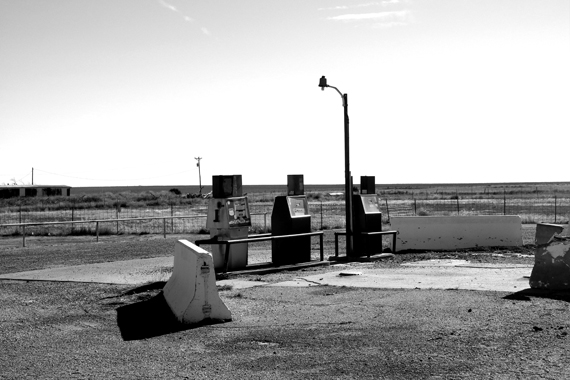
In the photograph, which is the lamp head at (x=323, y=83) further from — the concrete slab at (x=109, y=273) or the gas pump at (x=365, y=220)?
the concrete slab at (x=109, y=273)

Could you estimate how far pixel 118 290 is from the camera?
39.8 feet

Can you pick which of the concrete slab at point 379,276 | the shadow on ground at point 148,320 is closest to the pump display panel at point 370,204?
the concrete slab at point 379,276

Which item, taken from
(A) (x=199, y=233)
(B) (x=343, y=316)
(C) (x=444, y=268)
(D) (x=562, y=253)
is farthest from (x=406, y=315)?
(A) (x=199, y=233)

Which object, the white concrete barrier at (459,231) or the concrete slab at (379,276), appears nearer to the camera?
the concrete slab at (379,276)

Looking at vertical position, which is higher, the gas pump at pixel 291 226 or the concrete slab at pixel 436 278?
the gas pump at pixel 291 226

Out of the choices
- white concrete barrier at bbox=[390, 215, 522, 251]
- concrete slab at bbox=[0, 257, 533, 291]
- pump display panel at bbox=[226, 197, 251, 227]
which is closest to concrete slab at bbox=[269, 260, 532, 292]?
concrete slab at bbox=[0, 257, 533, 291]

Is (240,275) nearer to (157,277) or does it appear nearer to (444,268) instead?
(157,277)

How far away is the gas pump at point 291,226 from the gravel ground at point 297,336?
4.18 metres

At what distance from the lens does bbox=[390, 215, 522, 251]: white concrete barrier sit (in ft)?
59.3

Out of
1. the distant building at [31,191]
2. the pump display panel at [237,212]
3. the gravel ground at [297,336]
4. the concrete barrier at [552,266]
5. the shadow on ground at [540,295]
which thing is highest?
the distant building at [31,191]

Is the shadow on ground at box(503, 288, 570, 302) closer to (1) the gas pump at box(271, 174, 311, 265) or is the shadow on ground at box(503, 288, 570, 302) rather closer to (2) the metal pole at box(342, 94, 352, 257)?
(1) the gas pump at box(271, 174, 311, 265)

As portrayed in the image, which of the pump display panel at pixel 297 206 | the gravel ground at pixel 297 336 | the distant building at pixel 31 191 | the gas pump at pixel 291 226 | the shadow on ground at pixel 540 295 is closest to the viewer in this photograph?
the gravel ground at pixel 297 336

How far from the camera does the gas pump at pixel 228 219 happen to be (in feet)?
48.4

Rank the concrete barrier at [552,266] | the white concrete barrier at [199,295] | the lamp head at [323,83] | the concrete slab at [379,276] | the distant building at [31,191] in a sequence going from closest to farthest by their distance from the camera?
the white concrete barrier at [199,295]
the concrete barrier at [552,266]
the concrete slab at [379,276]
the lamp head at [323,83]
the distant building at [31,191]
